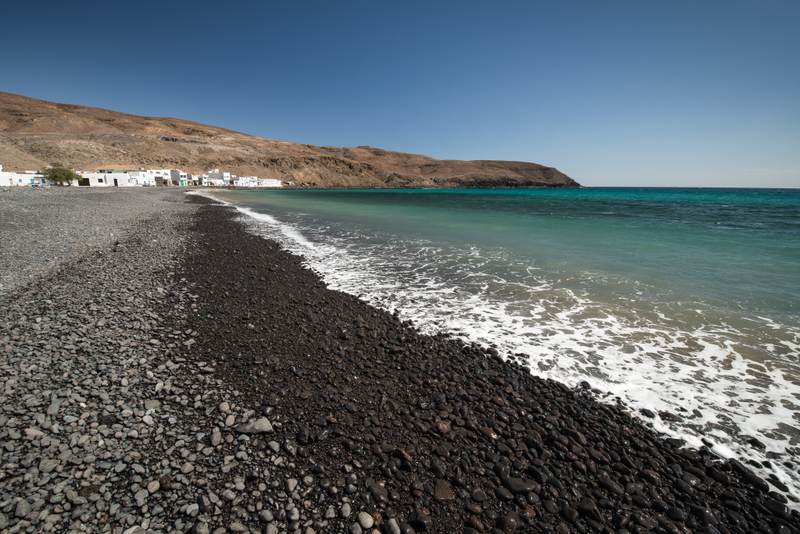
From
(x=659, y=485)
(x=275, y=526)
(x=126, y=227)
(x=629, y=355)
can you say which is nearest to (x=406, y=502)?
(x=275, y=526)

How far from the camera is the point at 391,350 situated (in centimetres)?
573

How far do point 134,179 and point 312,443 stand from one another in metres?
99.0

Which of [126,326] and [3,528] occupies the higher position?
[126,326]

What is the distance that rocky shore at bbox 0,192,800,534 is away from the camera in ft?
9.36

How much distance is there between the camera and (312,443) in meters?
3.63

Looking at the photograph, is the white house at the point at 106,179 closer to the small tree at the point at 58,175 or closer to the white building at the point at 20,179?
the small tree at the point at 58,175

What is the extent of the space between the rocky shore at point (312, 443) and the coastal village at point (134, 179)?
75633mm

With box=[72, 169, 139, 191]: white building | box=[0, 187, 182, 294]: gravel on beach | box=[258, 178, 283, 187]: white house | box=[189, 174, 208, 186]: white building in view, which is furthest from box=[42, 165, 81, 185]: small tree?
box=[258, 178, 283, 187]: white house

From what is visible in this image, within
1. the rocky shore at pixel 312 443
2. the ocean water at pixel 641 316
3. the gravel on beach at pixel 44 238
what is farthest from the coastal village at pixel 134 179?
the rocky shore at pixel 312 443

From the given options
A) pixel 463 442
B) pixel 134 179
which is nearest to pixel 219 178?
pixel 134 179

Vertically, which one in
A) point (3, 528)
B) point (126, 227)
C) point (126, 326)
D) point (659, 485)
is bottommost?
point (659, 485)

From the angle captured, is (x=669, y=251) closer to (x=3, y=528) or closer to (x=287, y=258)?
(x=287, y=258)

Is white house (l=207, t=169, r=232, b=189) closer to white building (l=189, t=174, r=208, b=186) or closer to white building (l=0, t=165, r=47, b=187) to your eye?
white building (l=189, t=174, r=208, b=186)

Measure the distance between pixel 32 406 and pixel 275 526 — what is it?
3.53m
